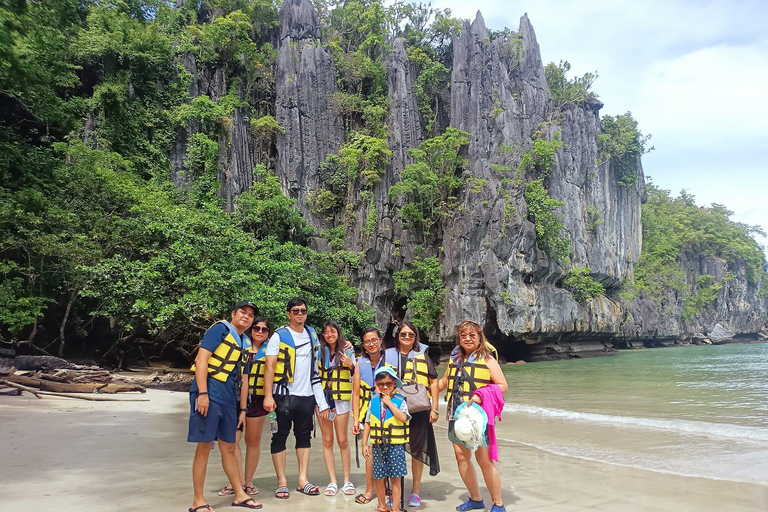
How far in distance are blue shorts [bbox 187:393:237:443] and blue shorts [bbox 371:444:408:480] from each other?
1.01 meters

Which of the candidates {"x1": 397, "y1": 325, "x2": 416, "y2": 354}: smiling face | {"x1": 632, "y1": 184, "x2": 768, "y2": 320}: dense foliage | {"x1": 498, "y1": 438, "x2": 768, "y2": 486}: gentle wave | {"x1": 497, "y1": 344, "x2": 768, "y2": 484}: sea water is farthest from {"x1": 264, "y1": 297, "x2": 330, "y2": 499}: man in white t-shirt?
{"x1": 632, "y1": 184, "x2": 768, "y2": 320}: dense foliage

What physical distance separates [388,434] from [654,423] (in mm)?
6305

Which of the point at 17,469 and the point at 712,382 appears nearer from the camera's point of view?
the point at 17,469

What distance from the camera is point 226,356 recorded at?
3420 millimetres

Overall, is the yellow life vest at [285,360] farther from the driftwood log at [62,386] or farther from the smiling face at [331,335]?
the driftwood log at [62,386]

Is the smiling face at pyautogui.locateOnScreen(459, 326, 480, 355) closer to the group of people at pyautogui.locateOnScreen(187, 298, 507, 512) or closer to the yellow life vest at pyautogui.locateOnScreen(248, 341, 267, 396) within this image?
the group of people at pyautogui.locateOnScreen(187, 298, 507, 512)

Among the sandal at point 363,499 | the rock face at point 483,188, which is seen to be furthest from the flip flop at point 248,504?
the rock face at point 483,188

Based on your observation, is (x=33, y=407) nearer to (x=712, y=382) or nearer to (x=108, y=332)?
(x=108, y=332)

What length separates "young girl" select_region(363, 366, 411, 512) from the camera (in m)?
3.35

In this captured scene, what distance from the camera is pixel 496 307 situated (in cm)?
2423

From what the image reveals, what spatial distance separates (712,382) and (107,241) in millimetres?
17532

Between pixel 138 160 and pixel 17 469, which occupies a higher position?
pixel 138 160

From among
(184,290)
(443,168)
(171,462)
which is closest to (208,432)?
(171,462)

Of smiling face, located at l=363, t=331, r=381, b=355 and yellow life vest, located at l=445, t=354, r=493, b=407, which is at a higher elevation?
smiling face, located at l=363, t=331, r=381, b=355
